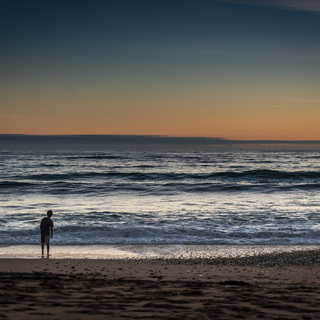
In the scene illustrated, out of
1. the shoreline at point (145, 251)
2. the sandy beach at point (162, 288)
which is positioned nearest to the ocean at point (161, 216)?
the shoreline at point (145, 251)

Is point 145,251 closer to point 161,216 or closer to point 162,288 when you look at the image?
point 162,288

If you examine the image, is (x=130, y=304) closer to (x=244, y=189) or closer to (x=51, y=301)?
(x=51, y=301)

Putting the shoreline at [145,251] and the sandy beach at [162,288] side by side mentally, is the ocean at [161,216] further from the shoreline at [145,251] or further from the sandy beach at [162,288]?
the sandy beach at [162,288]

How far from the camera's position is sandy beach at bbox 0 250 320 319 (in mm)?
4441

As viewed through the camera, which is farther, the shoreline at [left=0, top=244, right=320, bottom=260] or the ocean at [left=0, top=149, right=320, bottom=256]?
the ocean at [left=0, top=149, right=320, bottom=256]

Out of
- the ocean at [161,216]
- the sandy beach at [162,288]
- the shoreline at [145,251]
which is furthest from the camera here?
the ocean at [161,216]

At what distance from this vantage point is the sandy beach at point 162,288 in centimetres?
444

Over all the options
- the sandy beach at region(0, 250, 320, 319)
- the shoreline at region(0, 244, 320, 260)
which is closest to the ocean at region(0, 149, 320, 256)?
the shoreline at region(0, 244, 320, 260)

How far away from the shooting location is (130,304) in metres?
4.76

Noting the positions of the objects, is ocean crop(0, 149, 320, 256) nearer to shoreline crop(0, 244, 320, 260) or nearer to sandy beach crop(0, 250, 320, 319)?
shoreline crop(0, 244, 320, 260)

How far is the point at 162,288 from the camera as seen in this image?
5.72m

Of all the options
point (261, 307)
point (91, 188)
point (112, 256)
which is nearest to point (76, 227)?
point (112, 256)

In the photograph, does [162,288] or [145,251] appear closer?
[162,288]

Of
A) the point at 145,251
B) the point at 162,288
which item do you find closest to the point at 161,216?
the point at 145,251
